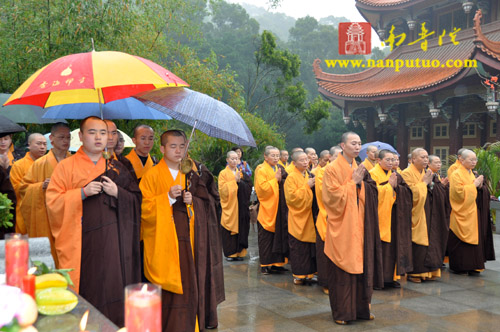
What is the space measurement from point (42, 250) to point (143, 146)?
2.28 m

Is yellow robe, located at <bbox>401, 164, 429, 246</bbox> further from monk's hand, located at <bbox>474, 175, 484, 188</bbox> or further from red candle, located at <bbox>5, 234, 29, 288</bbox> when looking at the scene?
red candle, located at <bbox>5, 234, 29, 288</bbox>

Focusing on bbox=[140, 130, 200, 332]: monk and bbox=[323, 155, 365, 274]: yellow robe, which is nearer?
bbox=[140, 130, 200, 332]: monk

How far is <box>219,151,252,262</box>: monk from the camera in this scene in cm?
793

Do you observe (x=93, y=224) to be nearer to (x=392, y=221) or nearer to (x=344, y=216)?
(x=344, y=216)

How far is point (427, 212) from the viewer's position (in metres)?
6.75

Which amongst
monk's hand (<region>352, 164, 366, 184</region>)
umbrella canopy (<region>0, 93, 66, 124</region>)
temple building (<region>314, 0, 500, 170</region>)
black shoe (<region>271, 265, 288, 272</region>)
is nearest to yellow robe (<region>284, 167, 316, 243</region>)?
black shoe (<region>271, 265, 288, 272</region>)

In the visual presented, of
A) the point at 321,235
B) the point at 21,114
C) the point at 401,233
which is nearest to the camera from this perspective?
the point at 321,235

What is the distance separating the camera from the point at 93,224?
137 inches

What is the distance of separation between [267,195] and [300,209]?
0.86 m

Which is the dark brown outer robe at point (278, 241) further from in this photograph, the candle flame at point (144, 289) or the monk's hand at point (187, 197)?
the candle flame at point (144, 289)

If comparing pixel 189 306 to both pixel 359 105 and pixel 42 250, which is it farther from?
pixel 359 105

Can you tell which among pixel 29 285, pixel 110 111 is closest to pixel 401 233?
pixel 110 111

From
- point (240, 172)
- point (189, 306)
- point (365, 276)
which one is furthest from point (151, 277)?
point (240, 172)

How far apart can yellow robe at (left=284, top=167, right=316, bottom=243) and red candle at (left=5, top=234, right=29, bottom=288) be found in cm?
465
